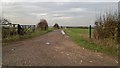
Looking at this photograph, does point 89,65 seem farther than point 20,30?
No

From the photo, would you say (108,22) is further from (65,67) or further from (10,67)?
(10,67)

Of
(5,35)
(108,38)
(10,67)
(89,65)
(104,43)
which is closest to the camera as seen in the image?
(10,67)

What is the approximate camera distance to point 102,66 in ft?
25.7

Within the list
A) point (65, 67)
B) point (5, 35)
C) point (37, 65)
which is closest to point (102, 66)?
point (65, 67)

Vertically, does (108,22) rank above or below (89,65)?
above

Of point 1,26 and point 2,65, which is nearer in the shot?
point 2,65

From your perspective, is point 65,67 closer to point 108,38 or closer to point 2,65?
point 2,65

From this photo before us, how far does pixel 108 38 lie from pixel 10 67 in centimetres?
910

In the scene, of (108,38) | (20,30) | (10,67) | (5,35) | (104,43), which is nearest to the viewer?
(10,67)

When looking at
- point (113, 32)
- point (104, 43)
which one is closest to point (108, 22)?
point (113, 32)

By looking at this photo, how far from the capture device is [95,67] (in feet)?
25.0

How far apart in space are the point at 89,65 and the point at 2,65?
10.2ft

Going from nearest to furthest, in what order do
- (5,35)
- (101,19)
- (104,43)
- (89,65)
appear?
(89,65) → (104,43) → (101,19) → (5,35)

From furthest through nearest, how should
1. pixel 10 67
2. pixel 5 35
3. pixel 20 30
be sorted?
1. pixel 20 30
2. pixel 5 35
3. pixel 10 67
